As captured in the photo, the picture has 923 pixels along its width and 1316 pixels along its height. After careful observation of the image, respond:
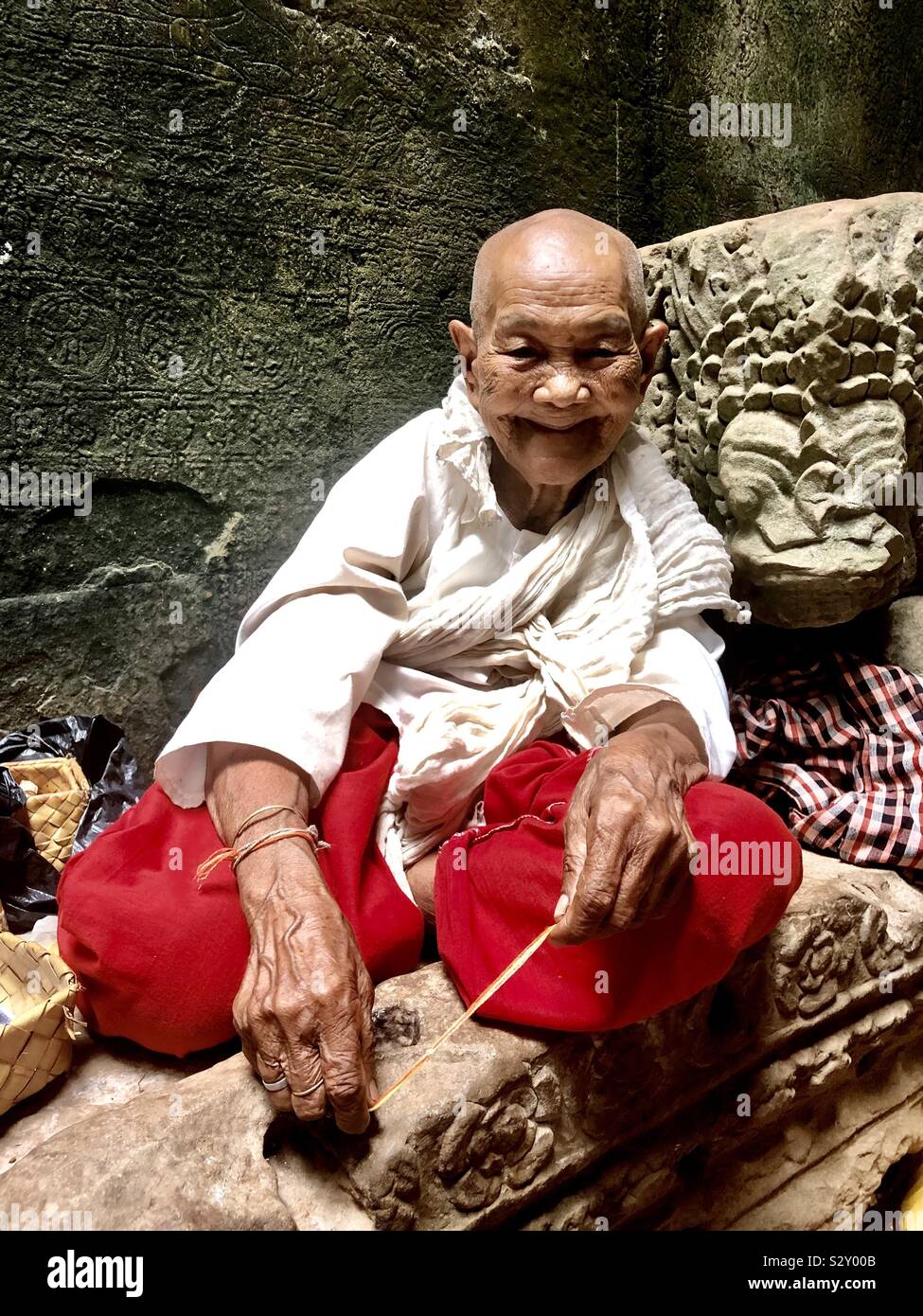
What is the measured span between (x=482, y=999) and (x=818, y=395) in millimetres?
1349

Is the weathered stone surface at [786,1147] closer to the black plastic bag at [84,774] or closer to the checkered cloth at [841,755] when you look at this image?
the checkered cloth at [841,755]

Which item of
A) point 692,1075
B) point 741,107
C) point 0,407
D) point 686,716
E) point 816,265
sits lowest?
point 692,1075

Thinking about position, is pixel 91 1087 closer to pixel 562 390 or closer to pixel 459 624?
pixel 459 624

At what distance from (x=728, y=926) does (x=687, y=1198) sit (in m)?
0.65

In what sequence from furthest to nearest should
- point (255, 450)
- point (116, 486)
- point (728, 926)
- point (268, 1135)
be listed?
point (255, 450) < point (116, 486) < point (728, 926) < point (268, 1135)

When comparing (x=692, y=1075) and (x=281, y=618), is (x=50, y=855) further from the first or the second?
(x=692, y=1075)

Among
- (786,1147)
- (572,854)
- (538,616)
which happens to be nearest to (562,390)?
(538,616)

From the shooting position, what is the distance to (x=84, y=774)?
6.70ft

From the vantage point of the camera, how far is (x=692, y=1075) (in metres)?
1.61

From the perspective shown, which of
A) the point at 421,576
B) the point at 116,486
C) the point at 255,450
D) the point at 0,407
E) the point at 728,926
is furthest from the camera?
the point at 255,450

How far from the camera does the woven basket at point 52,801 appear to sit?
1948mm

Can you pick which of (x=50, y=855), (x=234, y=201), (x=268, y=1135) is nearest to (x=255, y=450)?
(x=234, y=201)

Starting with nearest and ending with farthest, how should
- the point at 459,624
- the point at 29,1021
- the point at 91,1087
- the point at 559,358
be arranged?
1. the point at 29,1021
2. the point at 91,1087
3. the point at 559,358
4. the point at 459,624

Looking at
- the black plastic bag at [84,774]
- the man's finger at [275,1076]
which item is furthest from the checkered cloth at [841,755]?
the black plastic bag at [84,774]
